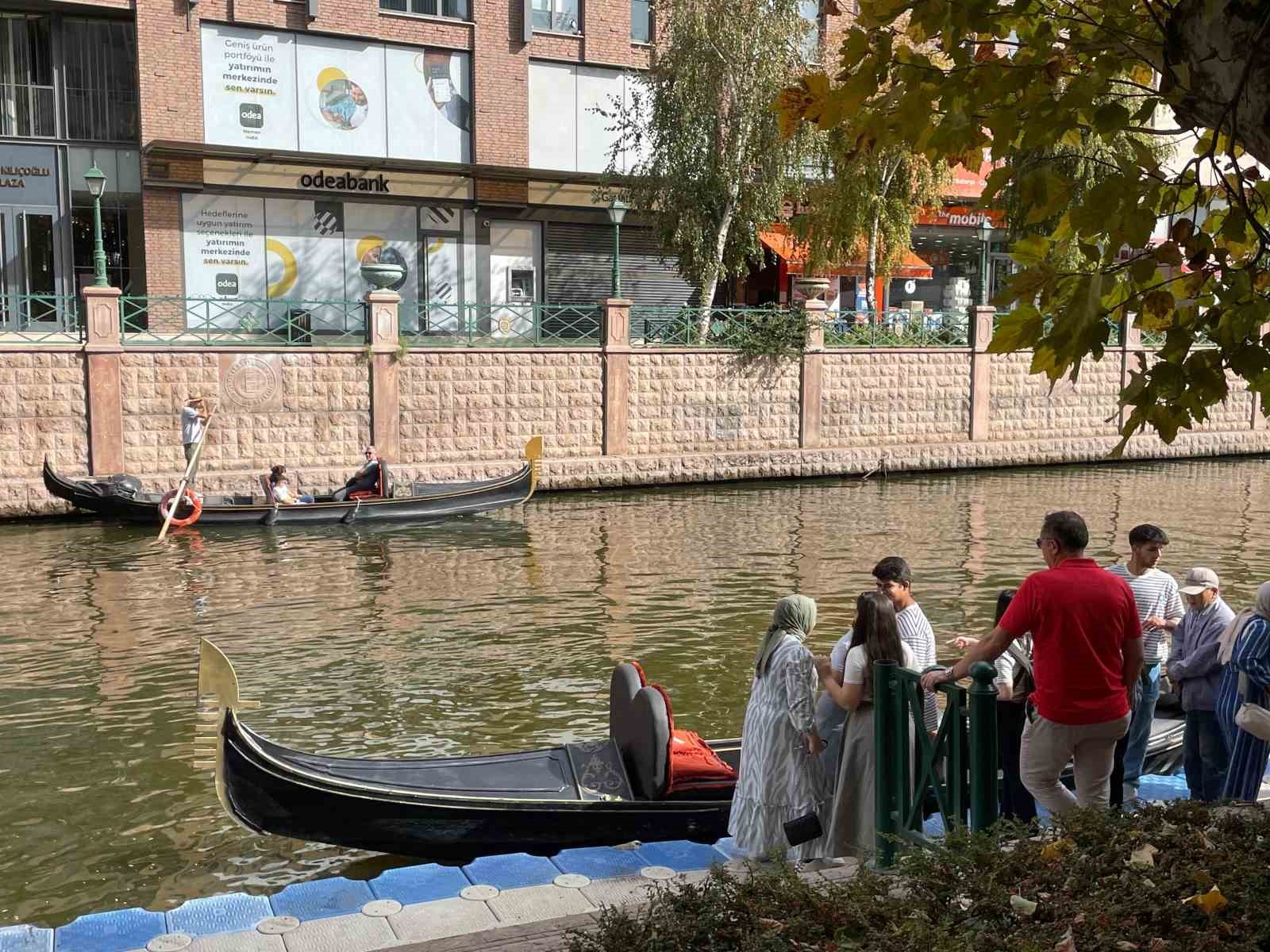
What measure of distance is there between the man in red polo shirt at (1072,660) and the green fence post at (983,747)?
0.23 m

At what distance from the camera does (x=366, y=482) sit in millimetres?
20906

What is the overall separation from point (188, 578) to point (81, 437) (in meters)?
6.76

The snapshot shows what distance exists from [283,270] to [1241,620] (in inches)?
1029

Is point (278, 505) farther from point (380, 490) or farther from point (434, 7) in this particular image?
point (434, 7)

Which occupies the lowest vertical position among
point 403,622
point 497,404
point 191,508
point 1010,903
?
point 403,622

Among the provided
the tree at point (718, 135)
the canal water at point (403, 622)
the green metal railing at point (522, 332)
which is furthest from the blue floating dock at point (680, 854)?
the tree at point (718, 135)

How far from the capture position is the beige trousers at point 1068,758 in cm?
571

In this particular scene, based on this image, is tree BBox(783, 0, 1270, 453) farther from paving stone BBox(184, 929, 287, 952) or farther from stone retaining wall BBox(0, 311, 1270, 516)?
stone retaining wall BBox(0, 311, 1270, 516)

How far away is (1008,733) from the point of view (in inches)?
253

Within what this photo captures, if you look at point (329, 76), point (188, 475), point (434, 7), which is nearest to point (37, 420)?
point (188, 475)

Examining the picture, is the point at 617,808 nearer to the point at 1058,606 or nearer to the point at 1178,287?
the point at 1058,606

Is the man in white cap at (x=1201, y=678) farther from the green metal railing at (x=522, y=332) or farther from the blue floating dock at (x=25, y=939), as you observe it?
the green metal railing at (x=522, y=332)

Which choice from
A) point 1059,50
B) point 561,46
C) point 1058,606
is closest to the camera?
point 1059,50

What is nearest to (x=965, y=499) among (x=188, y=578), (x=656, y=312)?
(x=656, y=312)
